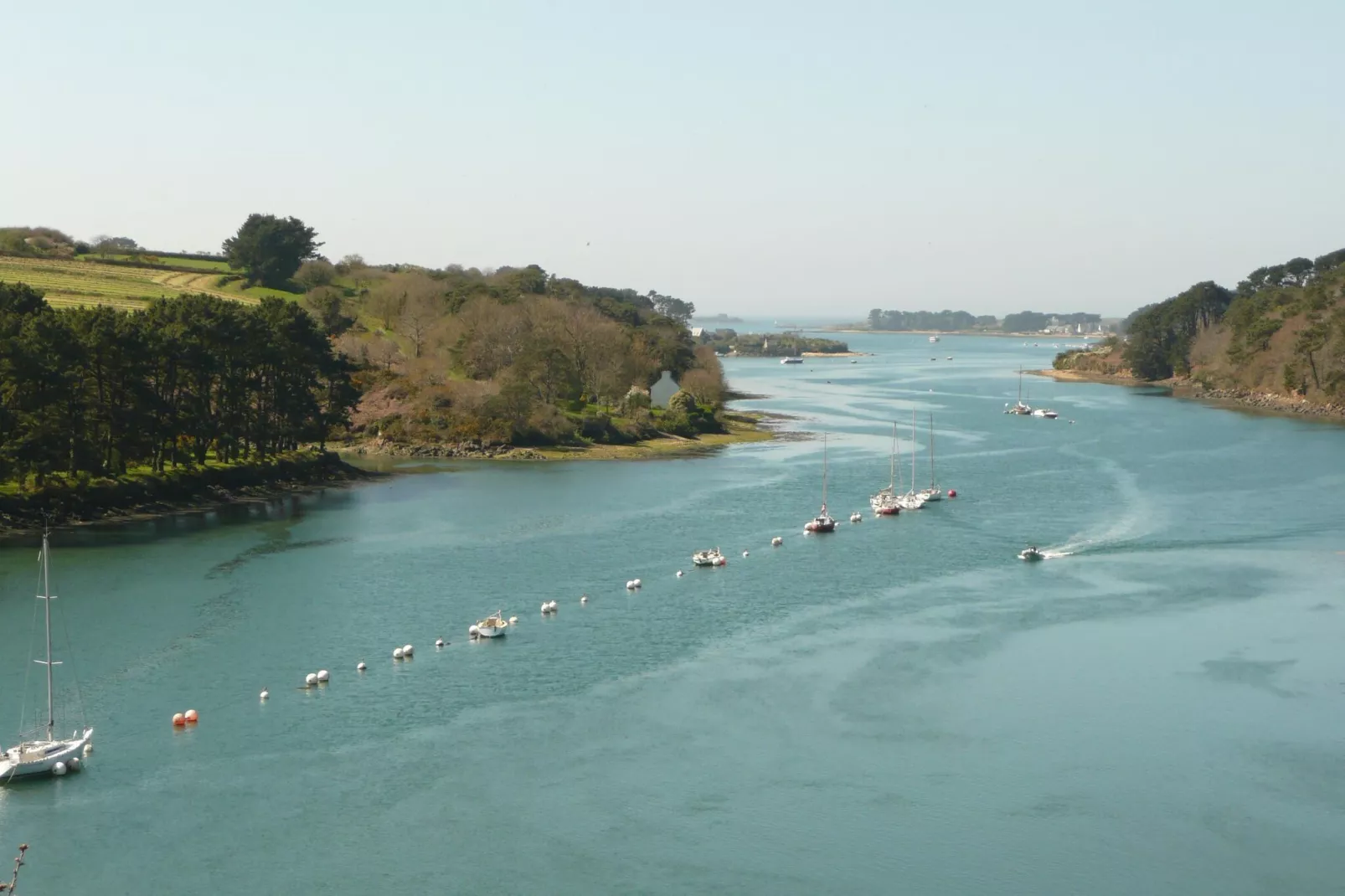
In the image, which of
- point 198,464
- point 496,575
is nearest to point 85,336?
point 198,464

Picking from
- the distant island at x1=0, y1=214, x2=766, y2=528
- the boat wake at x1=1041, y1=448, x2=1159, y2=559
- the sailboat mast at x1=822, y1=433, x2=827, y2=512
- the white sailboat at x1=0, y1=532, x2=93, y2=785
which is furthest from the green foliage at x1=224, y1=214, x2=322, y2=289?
the white sailboat at x1=0, y1=532, x2=93, y2=785

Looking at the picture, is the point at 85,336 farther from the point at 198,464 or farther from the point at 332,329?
the point at 332,329

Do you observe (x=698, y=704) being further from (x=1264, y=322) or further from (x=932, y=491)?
(x=1264, y=322)

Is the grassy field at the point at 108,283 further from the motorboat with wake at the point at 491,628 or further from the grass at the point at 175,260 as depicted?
the motorboat with wake at the point at 491,628

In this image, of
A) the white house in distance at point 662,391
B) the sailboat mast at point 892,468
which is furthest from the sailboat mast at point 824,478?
the white house in distance at point 662,391

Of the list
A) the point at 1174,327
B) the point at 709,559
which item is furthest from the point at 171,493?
the point at 1174,327

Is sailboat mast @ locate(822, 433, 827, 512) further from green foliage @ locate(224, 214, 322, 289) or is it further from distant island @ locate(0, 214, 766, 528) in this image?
green foliage @ locate(224, 214, 322, 289)
